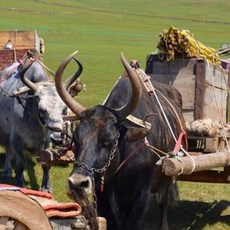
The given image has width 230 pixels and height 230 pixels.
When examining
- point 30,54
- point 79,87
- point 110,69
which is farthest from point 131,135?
point 110,69

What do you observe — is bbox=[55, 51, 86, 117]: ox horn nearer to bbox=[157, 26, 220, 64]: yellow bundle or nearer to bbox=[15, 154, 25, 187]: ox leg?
bbox=[157, 26, 220, 64]: yellow bundle

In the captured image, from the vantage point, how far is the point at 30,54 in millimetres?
9922

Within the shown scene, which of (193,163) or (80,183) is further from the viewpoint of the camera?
(193,163)

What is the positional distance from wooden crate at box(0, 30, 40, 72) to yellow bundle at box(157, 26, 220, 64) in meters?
4.44

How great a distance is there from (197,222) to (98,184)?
2926 mm

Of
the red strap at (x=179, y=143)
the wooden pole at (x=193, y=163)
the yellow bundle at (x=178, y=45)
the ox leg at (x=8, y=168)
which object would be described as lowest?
the ox leg at (x=8, y=168)

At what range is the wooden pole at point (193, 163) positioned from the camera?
226 inches

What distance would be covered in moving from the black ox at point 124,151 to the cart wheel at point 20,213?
1.50 m

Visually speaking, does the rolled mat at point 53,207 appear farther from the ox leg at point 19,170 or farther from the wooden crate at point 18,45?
the wooden crate at point 18,45

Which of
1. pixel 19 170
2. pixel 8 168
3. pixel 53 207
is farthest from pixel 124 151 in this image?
pixel 8 168

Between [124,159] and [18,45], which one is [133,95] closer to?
[124,159]

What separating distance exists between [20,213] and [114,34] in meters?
52.2

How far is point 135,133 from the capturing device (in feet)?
18.8

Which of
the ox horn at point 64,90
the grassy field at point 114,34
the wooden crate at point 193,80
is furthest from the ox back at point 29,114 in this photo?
the ox horn at point 64,90
